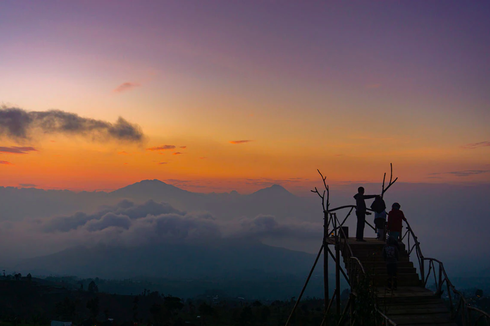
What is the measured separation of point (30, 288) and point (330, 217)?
6155 inches

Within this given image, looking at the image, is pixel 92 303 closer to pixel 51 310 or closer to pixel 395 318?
pixel 51 310

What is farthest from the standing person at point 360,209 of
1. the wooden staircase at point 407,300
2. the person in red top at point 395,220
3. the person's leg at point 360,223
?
the wooden staircase at point 407,300

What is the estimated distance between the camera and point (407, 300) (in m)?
15.3

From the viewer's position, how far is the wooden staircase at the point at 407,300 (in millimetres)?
14461

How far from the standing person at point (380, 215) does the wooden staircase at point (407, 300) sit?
288 centimetres

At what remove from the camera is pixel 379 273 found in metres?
17.2

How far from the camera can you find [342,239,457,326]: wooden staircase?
14.5 m

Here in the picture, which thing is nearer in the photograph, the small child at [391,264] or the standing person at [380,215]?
the small child at [391,264]

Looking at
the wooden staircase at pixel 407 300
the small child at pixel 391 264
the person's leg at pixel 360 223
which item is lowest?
the wooden staircase at pixel 407 300

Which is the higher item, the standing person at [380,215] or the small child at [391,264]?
the standing person at [380,215]

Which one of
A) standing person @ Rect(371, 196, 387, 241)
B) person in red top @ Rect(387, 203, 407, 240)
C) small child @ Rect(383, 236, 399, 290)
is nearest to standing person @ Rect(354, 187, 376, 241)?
standing person @ Rect(371, 196, 387, 241)

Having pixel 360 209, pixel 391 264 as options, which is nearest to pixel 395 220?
pixel 360 209

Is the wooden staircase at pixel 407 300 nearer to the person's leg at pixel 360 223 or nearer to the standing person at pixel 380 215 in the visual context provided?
the person's leg at pixel 360 223

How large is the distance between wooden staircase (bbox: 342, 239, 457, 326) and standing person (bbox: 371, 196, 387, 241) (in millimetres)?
2885
